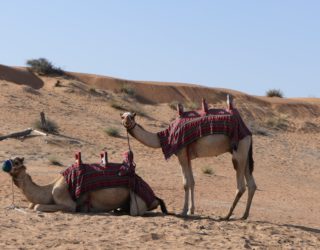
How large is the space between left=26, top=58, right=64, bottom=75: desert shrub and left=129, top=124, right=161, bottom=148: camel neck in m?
28.7

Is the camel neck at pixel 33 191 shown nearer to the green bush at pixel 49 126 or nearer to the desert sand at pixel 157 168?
the desert sand at pixel 157 168

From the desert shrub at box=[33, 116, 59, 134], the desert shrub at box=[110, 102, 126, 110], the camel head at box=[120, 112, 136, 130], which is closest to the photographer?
the camel head at box=[120, 112, 136, 130]

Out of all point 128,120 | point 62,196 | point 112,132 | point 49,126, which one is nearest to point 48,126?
point 49,126

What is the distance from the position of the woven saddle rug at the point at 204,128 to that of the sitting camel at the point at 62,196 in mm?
961

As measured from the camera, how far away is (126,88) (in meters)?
40.8

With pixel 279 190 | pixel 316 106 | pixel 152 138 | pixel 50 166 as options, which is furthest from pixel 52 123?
pixel 316 106

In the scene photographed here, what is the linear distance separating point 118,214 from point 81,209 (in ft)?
2.03

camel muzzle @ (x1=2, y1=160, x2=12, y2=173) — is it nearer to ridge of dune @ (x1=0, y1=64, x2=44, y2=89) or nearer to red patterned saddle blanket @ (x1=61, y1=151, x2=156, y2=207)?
red patterned saddle blanket @ (x1=61, y1=151, x2=156, y2=207)

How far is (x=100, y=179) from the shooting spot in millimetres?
11500

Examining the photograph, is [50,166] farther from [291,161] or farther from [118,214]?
[291,161]

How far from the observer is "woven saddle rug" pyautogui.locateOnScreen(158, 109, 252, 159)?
467 inches

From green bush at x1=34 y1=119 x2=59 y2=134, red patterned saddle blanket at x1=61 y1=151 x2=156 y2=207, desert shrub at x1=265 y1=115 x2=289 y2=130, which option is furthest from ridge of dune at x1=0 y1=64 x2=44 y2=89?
red patterned saddle blanket at x1=61 y1=151 x2=156 y2=207

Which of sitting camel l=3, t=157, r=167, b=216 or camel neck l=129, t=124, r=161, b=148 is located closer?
sitting camel l=3, t=157, r=167, b=216

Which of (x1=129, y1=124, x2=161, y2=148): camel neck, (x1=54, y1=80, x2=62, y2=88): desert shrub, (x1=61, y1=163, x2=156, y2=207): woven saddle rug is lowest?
(x1=61, y1=163, x2=156, y2=207): woven saddle rug
